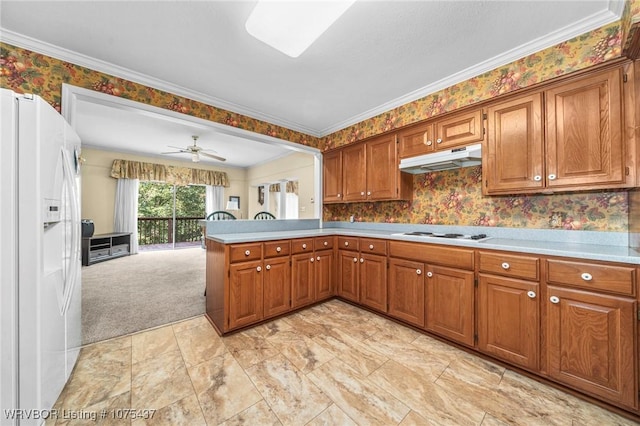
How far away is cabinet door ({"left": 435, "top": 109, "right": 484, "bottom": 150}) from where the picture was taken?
2.10 m

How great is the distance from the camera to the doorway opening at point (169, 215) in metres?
7.03

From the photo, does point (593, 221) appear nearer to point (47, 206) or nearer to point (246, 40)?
point (246, 40)

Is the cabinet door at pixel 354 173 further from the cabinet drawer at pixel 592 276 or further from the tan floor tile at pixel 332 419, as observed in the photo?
the tan floor tile at pixel 332 419

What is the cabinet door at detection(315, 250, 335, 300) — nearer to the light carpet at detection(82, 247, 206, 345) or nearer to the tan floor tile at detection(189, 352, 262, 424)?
the tan floor tile at detection(189, 352, 262, 424)

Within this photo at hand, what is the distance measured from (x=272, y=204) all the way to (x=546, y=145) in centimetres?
616

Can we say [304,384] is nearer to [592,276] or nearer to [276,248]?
[276,248]

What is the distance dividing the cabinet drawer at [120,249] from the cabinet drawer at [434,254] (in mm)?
6381

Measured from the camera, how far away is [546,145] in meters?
1.76

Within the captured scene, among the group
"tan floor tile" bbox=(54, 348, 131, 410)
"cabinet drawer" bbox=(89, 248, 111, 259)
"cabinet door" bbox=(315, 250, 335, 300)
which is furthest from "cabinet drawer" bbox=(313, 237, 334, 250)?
"cabinet drawer" bbox=(89, 248, 111, 259)

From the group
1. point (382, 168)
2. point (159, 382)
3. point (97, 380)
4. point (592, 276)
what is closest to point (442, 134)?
point (382, 168)

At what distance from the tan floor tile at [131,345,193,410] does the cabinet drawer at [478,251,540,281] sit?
2267 millimetres

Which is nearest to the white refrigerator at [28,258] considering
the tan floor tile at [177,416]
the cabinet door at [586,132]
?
the tan floor tile at [177,416]

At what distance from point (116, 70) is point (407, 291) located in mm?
3447

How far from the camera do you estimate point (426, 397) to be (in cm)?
146
